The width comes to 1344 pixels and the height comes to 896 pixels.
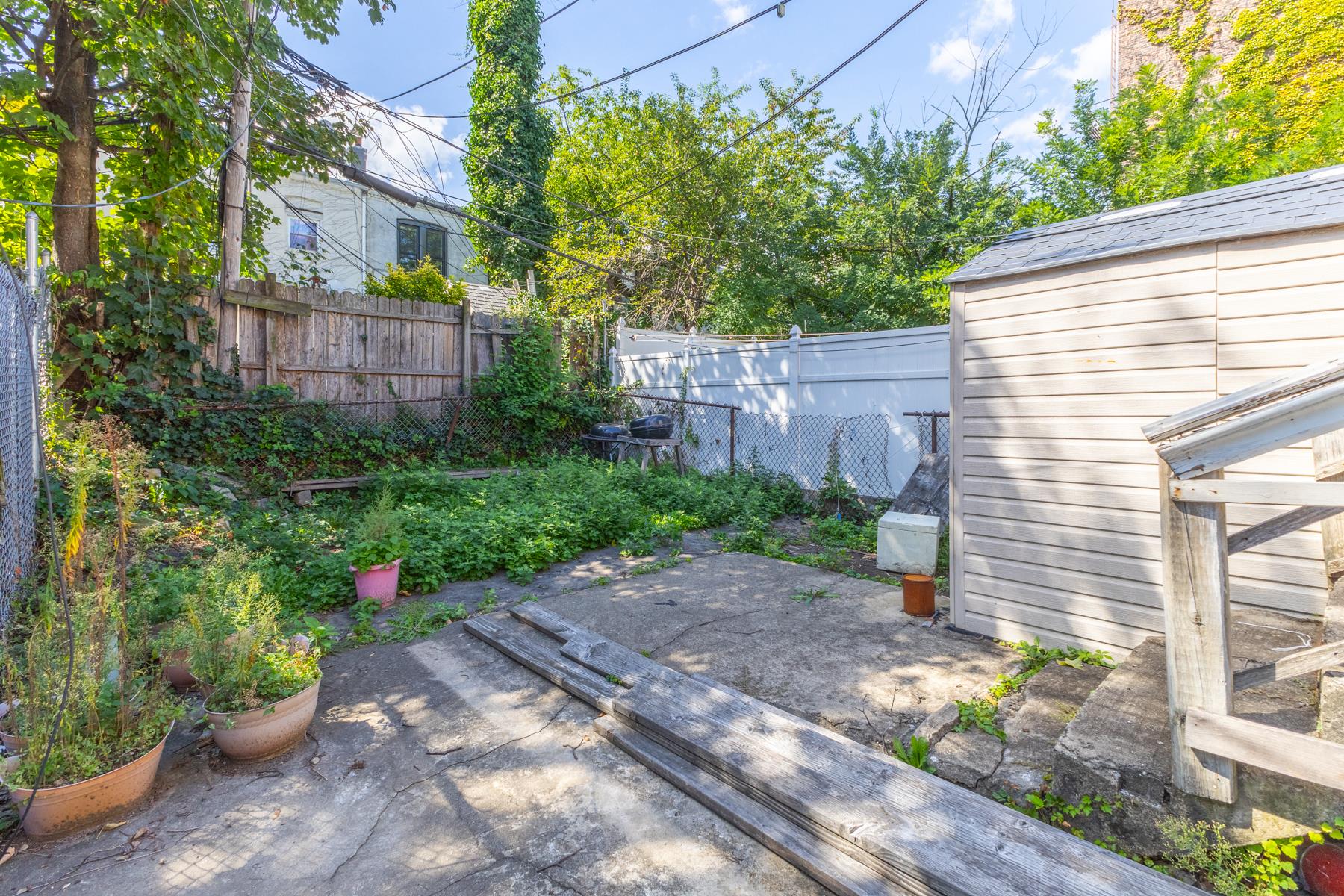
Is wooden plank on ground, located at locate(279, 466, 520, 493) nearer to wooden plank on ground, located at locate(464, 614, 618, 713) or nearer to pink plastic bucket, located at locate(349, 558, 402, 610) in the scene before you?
pink plastic bucket, located at locate(349, 558, 402, 610)

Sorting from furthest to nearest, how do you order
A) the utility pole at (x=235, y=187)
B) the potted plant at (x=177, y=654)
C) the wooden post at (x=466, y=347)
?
the wooden post at (x=466, y=347)
the utility pole at (x=235, y=187)
the potted plant at (x=177, y=654)

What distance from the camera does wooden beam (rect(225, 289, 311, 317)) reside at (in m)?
6.17

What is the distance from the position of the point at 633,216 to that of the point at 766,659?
13.0 metres

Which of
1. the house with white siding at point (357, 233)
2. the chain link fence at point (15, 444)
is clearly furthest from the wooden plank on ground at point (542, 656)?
the house with white siding at point (357, 233)

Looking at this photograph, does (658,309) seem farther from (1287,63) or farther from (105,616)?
(105,616)

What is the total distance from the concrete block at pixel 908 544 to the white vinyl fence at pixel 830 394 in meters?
1.79

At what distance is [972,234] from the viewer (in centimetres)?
1066

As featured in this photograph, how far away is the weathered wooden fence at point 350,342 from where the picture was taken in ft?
20.8

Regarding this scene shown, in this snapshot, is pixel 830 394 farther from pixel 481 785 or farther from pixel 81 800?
pixel 81 800

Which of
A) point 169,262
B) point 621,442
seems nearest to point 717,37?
point 621,442

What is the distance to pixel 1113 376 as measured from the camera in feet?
9.30

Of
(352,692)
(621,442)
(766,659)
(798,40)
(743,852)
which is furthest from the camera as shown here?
(621,442)

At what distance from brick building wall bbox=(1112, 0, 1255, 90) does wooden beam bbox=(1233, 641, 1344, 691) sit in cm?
1274

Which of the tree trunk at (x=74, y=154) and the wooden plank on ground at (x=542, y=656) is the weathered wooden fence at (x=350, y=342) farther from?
the wooden plank on ground at (x=542, y=656)
